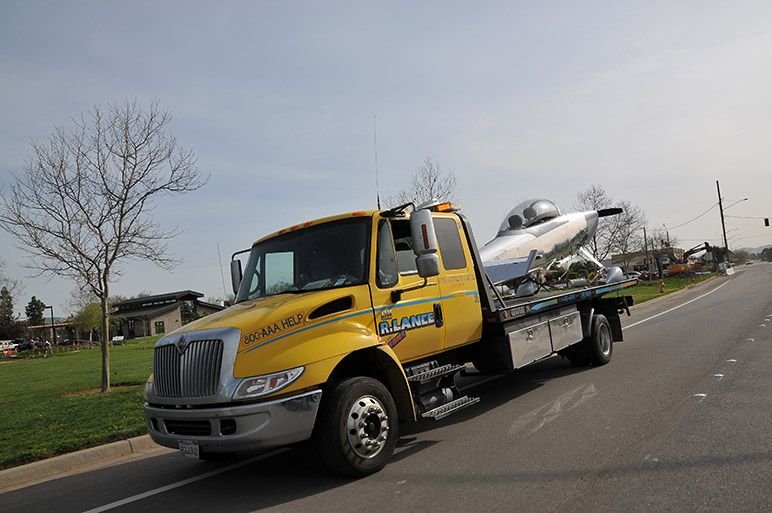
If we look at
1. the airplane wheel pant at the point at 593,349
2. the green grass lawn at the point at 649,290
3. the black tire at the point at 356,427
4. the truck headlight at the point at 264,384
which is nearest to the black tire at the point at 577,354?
the airplane wheel pant at the point at 593,349

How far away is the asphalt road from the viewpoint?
3975 mm

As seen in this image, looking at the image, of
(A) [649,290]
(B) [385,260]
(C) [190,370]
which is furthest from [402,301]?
(A) [649,290]

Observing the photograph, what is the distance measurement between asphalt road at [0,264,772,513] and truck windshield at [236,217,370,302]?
1.84m

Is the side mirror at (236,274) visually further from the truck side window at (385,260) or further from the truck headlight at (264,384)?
the truck headlight at (264,384)

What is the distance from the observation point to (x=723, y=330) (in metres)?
12.5

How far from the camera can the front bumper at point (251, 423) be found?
434 centimetres

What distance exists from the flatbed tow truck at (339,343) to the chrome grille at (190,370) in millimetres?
14

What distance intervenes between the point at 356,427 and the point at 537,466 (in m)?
1.60

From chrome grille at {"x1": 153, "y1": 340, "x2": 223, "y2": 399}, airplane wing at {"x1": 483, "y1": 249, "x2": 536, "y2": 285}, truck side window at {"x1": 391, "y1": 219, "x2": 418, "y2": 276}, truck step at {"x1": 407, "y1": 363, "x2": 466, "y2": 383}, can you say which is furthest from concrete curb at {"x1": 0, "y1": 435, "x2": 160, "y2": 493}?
airplane wing at {"x1": 483, "y1": 249, "x2": 536, "y2": 285}

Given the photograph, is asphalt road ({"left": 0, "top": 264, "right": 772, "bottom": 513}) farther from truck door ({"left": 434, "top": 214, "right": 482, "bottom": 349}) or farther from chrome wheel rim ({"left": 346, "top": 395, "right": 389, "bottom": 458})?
truck door ({"left": 434, "top": 214, "right": 482, "bottom": 349})

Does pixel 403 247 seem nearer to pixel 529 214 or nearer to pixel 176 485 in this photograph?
pixel 176 485

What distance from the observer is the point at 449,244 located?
6484mm

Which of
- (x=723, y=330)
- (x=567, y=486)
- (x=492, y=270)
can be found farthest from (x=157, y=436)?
(x=723, y=330)

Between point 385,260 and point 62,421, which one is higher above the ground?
point 385,260
